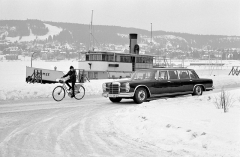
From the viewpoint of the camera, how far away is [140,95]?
1441 centimetres

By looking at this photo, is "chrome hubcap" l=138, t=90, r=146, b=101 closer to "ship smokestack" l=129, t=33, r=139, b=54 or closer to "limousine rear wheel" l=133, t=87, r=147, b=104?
"limousine rear wheel" l=133, t=87, r=147, b=104

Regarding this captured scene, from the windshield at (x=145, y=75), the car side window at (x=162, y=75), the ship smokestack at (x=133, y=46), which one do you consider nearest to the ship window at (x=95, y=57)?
the ship smokestack at (x=133, y=46)

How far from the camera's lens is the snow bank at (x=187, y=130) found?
5.98 meters

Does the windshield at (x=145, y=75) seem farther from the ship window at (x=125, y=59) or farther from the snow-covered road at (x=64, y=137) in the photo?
the ship window at (x=125, y=59)

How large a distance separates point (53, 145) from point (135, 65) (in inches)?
1450

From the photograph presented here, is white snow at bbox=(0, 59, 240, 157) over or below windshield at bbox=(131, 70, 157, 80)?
below

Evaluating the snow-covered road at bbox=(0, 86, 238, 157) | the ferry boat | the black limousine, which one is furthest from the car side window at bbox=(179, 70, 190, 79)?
the ferry boat

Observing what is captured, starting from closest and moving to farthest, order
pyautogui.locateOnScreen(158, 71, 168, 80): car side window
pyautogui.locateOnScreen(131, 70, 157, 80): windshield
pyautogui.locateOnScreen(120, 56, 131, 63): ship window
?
pyautogui.locateOnScreen(131, 70, 157, 80): windshield → pyautogui.locateOnScreen(158, 71, 168, 80): car side window → pyautogui.locateOnScreen(120, 56, 131, 63): ship window

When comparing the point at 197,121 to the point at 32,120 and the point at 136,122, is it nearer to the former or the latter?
the point at 136,122

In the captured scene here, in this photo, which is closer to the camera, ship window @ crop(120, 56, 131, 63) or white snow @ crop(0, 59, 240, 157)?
white snow @ crop(0, 59, 240, 157)

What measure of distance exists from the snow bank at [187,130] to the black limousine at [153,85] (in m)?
3.90

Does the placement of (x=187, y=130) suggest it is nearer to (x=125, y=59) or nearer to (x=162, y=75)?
(x=162, y=75)

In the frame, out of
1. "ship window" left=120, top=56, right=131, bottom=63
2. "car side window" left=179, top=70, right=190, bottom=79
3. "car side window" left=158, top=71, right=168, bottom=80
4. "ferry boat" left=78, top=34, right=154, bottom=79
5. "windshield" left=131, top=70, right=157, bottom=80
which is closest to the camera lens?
"windshield" left=131, top=70, right=157, bottom=80

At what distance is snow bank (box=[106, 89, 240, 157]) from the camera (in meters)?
5.98
